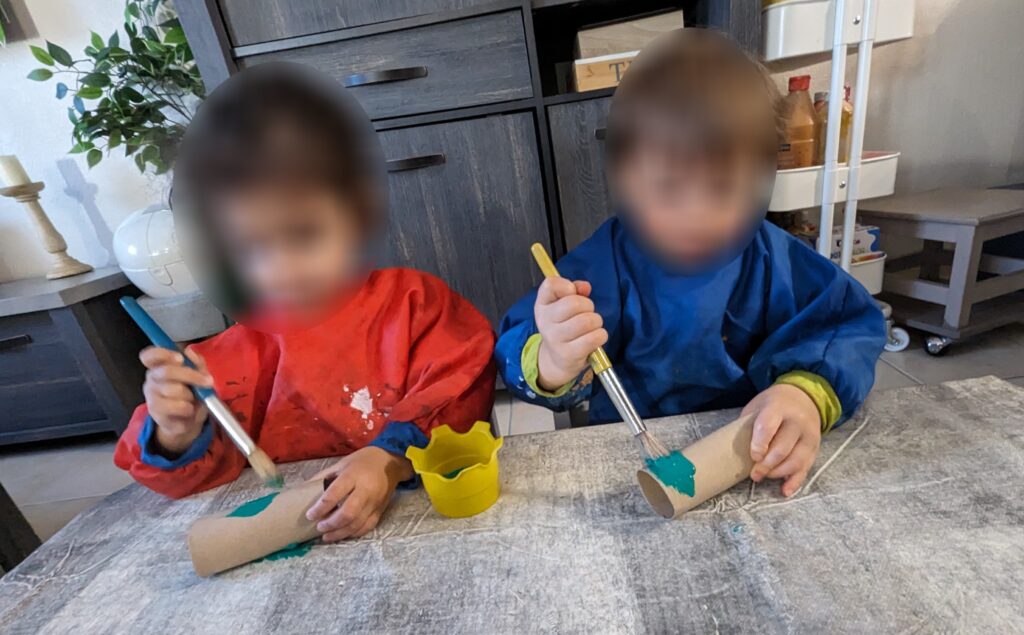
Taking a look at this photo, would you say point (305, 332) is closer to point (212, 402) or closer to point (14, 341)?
point (212, 402)

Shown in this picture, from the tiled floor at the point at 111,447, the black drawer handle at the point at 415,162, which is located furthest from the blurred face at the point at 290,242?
the tiled floor at the point at 111,447

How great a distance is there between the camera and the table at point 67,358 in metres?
1.31

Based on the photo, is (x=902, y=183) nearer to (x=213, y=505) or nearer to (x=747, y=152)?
(x=747, y=152)

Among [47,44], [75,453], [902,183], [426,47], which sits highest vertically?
[47,44]

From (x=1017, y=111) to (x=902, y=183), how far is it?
310 millimetres

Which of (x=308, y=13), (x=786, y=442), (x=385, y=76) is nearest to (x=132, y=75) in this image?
(x=308, y=13)

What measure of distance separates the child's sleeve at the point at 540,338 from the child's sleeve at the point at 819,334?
0.15 m

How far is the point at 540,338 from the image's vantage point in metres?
0.47

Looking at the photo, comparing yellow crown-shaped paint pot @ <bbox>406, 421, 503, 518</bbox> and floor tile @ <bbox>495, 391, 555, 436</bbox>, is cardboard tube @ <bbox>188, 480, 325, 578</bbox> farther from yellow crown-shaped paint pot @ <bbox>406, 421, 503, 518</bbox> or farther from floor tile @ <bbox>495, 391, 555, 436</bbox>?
floor tile @ <bbox>495, 391, 555, 436</bbox>

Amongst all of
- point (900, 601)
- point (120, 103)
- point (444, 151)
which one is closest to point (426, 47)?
point (444, 151)

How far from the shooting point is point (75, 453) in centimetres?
153

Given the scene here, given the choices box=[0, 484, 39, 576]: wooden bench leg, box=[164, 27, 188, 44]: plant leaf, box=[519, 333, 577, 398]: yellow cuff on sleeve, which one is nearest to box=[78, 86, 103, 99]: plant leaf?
box=[164, 27, 188, 44]: plant leaf

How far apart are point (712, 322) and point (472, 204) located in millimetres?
703

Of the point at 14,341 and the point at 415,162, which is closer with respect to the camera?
the point at 415,162
